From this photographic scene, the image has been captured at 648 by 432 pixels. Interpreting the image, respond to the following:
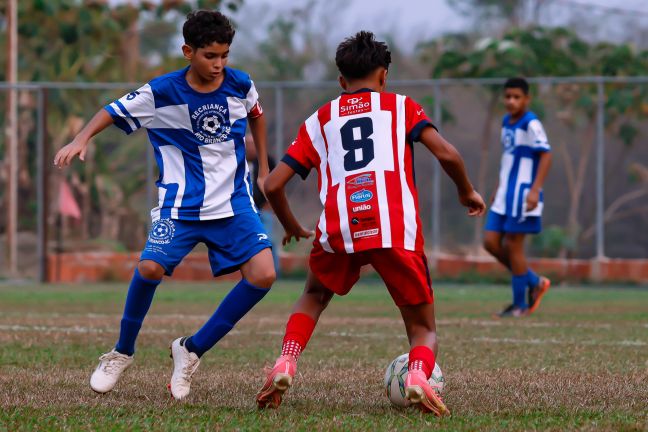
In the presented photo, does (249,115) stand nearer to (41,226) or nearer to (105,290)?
(105,290)

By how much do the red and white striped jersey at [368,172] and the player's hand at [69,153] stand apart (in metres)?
0.92

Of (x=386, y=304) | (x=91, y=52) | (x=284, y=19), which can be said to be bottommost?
(x=386, y=304)

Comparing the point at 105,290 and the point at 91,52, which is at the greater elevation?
the point at 91,52

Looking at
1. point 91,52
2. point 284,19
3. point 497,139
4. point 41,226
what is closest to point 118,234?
point 41,226

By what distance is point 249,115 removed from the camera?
227 inches

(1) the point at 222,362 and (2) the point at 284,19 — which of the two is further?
(2) the point at 284,19

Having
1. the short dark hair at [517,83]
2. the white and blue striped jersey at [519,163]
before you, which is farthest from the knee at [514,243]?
the short dark hair at [517,83]

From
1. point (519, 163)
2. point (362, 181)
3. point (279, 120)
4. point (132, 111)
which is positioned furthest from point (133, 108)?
point (279, 120)

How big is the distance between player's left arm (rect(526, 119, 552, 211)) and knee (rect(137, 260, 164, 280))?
17.0 ft

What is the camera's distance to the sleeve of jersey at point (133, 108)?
546 cm

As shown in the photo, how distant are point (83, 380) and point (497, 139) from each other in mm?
11296

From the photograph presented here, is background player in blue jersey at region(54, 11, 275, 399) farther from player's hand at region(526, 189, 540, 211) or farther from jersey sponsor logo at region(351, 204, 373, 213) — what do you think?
player's hand at region(526, 189, 540, 211)

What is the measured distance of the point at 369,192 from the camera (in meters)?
4.68

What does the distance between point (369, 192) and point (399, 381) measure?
0.74 meters
